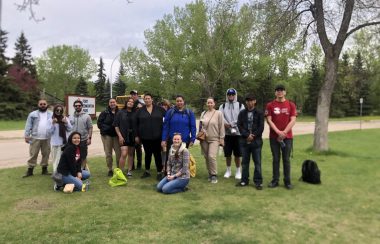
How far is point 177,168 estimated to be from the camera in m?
8.19

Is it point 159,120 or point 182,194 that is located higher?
point 159,120

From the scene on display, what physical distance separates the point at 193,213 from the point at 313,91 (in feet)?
178

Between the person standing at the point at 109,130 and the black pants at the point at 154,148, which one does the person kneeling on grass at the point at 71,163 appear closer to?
the person standing at the point at 109,130

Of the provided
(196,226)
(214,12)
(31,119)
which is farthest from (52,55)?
(196,226)

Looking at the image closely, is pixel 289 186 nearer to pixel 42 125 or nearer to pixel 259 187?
pixel 259 187

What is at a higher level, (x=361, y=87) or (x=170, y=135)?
(x=361, y=87)

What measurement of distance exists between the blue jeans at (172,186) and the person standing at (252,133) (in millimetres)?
1355

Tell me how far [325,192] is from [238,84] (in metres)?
39.7

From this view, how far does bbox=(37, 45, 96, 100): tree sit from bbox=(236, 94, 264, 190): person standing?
2927 inches

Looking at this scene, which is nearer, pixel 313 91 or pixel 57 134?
pixel 57 134

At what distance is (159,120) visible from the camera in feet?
29.9

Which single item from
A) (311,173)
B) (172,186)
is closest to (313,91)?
(311,173)

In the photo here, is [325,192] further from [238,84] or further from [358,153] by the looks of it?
[238,84]

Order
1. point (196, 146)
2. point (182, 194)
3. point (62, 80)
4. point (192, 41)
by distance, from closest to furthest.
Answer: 1. point (182, 194)
2. point (196, 146)
3. point (192, 41)
4. point (62, 80)
